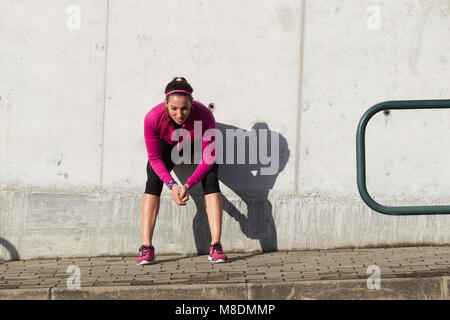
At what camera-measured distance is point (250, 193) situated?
6449 mm

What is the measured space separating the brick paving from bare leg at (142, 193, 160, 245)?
247mm

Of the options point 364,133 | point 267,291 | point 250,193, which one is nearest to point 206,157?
point 250,193

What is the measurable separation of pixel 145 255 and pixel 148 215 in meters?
0.36

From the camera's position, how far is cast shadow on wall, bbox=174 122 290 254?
6391 mm

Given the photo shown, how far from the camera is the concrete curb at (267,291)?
5.00m

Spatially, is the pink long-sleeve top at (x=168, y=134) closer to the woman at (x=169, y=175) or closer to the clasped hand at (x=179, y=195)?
the woman at (x=169, y=175)

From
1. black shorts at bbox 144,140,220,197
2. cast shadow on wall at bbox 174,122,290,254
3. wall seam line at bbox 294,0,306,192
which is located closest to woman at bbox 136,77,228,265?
black shorts at bbox 144,140,220,197

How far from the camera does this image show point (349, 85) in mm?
6371

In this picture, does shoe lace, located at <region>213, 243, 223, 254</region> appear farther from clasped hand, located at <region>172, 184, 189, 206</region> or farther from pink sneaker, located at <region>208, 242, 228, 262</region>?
clasped hand, located at <region>172, 184, 189, 206</region>

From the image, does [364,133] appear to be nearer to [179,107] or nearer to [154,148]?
[179,107]

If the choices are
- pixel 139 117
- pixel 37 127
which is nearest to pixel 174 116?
pixel 139 117

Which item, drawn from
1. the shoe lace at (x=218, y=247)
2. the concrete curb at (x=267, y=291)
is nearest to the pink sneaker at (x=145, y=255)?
the shoe lace at (x=218, y=247)

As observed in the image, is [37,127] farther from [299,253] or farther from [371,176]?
[371,176]
